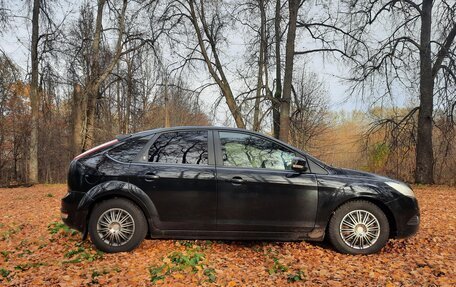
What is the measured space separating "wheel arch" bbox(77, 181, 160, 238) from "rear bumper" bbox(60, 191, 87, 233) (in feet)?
0.13

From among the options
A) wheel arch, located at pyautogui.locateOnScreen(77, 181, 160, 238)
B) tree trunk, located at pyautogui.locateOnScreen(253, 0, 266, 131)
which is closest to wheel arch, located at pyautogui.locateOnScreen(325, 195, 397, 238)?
wheel arch, located at pyautogui.locateOnScreen(77, 181, 160, 238)

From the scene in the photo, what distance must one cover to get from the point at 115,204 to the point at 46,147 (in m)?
28.1

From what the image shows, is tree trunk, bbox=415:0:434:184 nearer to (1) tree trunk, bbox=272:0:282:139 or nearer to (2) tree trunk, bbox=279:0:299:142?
(1) tree trunk, bbox=272:0:282:139

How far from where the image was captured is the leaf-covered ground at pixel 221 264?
3.59 m

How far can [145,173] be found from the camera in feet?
14.5

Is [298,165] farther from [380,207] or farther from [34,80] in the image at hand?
[34,80]

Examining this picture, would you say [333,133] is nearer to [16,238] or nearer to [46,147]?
[46,147]

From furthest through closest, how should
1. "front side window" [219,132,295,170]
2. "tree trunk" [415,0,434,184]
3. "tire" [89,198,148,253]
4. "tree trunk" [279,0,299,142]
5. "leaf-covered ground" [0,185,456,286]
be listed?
"tree trunk" [415,0,434,184], "tree trunk" [279,0,299,142], "front side window" [219,132,295,170], "tire" [89,198,148,253], "leaf-covered ground" [0,185,456,286]

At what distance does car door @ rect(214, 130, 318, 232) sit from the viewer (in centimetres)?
438

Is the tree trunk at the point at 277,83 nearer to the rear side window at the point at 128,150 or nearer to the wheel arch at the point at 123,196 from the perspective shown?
the rear side window at the point at 128,150

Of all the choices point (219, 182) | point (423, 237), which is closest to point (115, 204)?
point (219, 182)

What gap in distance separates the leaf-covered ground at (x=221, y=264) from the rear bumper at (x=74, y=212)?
1.19ft

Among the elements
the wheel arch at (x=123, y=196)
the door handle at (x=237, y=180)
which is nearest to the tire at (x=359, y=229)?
the door handle at (x=237, y=180)

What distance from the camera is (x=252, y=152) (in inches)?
182
